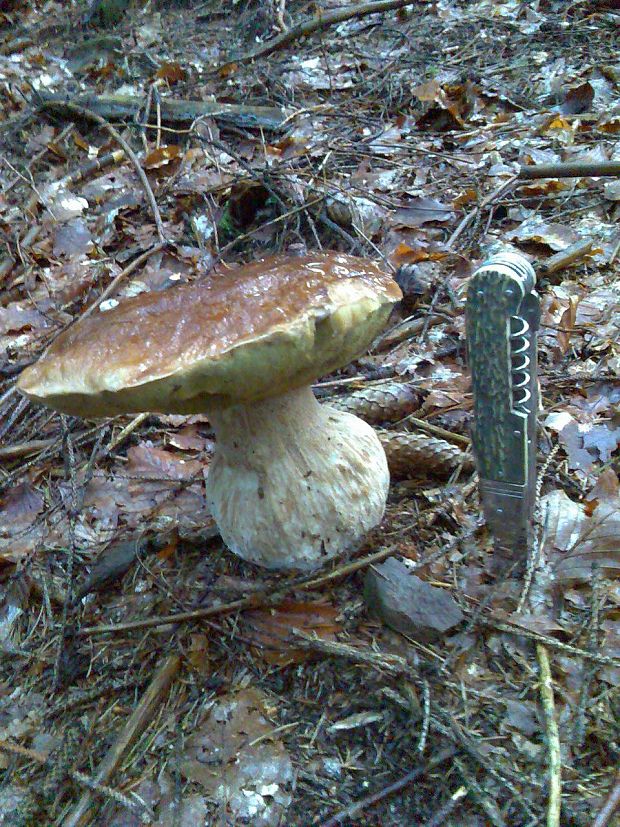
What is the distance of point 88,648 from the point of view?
1.68 meters

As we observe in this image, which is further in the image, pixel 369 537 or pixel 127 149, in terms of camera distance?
pixel 127 149

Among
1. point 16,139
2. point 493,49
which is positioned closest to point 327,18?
point 493,49

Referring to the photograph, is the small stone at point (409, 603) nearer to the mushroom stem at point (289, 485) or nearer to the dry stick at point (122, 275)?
the mushroom stem at point (289, 485)

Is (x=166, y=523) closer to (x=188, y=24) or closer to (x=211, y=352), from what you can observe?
(x=211, y=352)

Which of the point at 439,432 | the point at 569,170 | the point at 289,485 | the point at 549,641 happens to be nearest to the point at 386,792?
the point at 549,641

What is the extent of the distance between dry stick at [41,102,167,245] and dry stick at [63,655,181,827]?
8.88ft

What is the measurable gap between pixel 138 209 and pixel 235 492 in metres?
3.03

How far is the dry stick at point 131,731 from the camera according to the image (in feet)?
4.33

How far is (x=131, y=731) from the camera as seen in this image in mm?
1447

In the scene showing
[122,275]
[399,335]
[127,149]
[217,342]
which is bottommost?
[399,335]

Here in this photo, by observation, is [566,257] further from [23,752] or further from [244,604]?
[23,752]

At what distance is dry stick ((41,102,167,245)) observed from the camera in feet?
12.4

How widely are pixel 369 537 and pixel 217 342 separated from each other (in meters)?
0.84

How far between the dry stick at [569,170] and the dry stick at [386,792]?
115 inches
